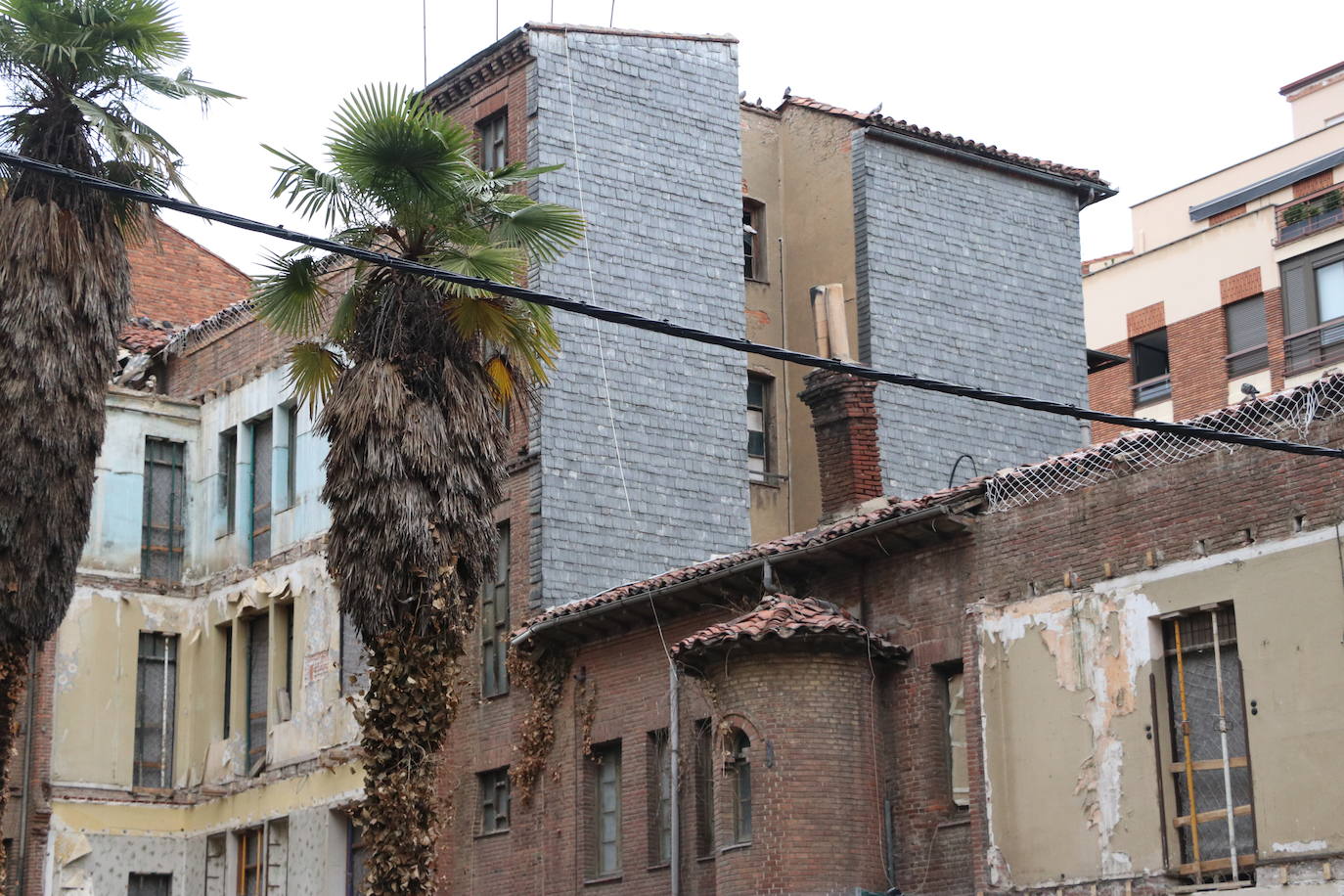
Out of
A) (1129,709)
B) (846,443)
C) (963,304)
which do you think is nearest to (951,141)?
(963,304)

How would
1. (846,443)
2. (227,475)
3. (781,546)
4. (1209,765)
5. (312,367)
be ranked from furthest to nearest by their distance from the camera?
(227,475) < (846,443) < (781,546) < (312,367) < (1209,765)

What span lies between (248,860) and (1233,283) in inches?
1027

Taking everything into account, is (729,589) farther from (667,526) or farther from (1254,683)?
(1254,683)

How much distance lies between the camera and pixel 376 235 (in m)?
22.5

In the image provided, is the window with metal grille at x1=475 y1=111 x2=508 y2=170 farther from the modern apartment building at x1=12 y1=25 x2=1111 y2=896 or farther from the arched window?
the arched window

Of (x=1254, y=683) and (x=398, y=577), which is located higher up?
(x=398, y=577)

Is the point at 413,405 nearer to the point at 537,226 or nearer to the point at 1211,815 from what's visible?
the point at 537,226

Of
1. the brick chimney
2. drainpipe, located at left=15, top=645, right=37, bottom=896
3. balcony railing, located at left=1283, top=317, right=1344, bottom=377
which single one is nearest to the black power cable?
the brick chimney

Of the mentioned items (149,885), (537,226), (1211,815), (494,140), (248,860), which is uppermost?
(494,140)

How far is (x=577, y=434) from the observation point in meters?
31.7

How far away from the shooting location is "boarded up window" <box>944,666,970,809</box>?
23.7 meters

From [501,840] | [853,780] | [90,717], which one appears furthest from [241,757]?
[853,780]

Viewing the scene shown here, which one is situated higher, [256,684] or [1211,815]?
[256,684]

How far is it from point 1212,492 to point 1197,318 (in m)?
30.3
